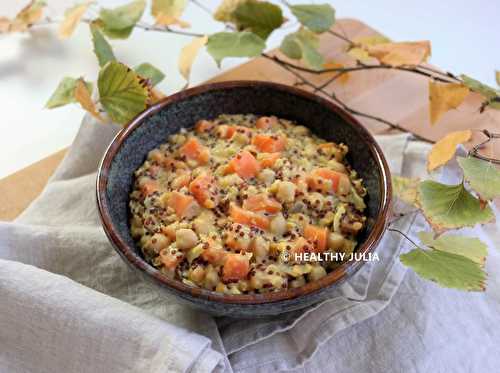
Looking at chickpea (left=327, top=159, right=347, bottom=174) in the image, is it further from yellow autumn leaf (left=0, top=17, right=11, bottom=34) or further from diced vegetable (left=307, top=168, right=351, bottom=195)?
Answer: yellow autumn leaf (left=0, top=17, right=11, bottom=34)

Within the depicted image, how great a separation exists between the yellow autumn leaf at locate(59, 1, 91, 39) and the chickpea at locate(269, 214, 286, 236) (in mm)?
1425

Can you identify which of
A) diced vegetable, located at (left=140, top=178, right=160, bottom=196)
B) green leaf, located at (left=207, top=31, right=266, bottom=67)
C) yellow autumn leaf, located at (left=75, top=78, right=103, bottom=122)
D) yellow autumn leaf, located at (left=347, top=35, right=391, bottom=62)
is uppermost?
green leaf, located at (left=207, top=31, right=266, bottom=67)

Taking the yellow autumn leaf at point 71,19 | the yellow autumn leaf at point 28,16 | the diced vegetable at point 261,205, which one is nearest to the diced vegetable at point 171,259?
the diced vegetable at point 261,205

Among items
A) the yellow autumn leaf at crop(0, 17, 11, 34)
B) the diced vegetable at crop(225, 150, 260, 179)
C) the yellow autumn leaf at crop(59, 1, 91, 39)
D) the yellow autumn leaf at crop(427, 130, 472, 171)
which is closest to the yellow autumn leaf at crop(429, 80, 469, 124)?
the yellow autumn leaf at crop(427, 130, 472, 171)

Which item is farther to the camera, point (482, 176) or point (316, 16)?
point (316, 16)

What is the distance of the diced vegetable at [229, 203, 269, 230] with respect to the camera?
1600mm

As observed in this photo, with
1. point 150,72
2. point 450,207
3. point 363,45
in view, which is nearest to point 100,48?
point 150,72

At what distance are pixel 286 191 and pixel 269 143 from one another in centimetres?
24

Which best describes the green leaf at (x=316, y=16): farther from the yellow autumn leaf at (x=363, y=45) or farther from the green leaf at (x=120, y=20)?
the green leaf at (x=120, y=20)

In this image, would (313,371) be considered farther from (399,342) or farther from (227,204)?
(227,204)

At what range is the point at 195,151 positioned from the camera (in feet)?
6.00

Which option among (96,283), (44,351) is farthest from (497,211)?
(44,351)

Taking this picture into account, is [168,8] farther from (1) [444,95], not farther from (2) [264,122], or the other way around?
(1) [444,95]

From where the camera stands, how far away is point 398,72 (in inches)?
98.2
